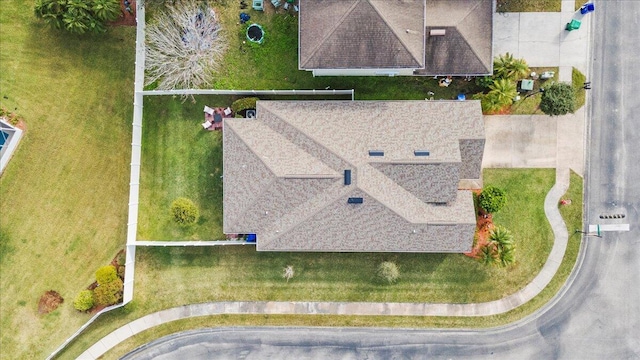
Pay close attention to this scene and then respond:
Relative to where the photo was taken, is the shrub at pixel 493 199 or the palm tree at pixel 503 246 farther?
the shrub at pixel 493 199

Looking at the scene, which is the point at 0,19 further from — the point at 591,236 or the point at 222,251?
the point at 591,236

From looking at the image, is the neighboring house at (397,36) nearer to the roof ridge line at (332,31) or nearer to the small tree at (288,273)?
the roof ridge line at (332,31)

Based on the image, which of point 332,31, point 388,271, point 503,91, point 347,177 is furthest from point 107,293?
Result: point 503,91

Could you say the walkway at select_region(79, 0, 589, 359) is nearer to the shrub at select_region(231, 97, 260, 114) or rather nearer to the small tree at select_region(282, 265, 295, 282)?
the small tree at select_region(282, 265, 295, 282)

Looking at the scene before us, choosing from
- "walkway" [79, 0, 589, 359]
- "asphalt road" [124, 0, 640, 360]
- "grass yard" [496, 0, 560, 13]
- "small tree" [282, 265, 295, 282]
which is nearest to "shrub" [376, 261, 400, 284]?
"walkway" [79, 0, 589, 359]

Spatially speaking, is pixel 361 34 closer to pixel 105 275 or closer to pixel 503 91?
pixel 503 91

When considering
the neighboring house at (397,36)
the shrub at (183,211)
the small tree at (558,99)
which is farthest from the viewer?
the shrub at (183,211)

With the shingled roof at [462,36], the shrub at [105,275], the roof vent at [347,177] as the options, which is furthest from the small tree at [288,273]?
the shingled roof at [462,36]

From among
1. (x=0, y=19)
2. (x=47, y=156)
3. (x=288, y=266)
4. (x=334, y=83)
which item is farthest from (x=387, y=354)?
(x=0, y=19)
